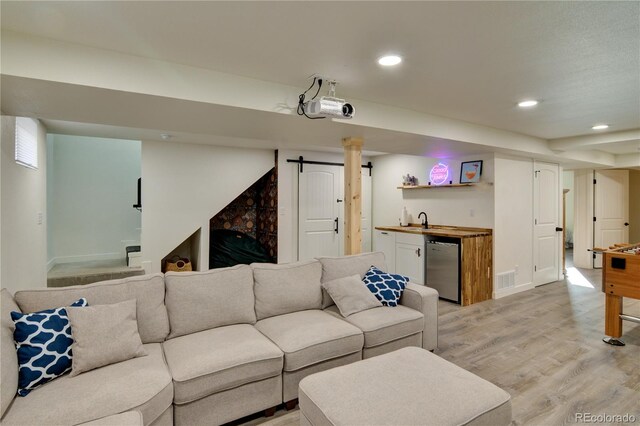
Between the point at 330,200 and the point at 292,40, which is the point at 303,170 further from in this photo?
the point at 292,40

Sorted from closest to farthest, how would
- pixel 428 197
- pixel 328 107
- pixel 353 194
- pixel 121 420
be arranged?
1. pixel 121 420
2. pixel 328 107
3. pixel 353 194
4. pixel 428 197

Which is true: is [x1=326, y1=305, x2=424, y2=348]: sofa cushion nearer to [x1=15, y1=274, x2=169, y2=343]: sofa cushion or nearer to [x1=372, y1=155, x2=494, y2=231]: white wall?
[x1=15, y1=274, x2=169, y2=343]: sofa cushion

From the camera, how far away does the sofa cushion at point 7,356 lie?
57.4 inches

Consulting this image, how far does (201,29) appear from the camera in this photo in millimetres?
1870

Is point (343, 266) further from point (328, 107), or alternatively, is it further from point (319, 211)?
point (319, 211)

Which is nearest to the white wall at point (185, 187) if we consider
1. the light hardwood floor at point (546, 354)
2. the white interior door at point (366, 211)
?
the white interior door at point (366, 211)

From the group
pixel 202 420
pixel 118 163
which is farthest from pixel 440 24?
pixel 118 163

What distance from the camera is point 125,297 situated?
7.04 ft

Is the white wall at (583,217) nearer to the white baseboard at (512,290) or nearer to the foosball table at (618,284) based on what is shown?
the white baseboard at (512,290)

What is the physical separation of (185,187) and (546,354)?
502 cm

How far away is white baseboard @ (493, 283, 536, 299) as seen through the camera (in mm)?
4768

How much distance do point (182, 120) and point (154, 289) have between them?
147cm

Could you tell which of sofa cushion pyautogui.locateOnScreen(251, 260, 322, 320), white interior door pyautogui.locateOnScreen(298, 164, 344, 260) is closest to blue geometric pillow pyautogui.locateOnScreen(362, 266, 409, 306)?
sofa cushion pyautogui.locateOnScreen(251, 260, 322, 320)

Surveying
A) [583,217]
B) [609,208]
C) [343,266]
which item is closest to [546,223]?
[583,217]
